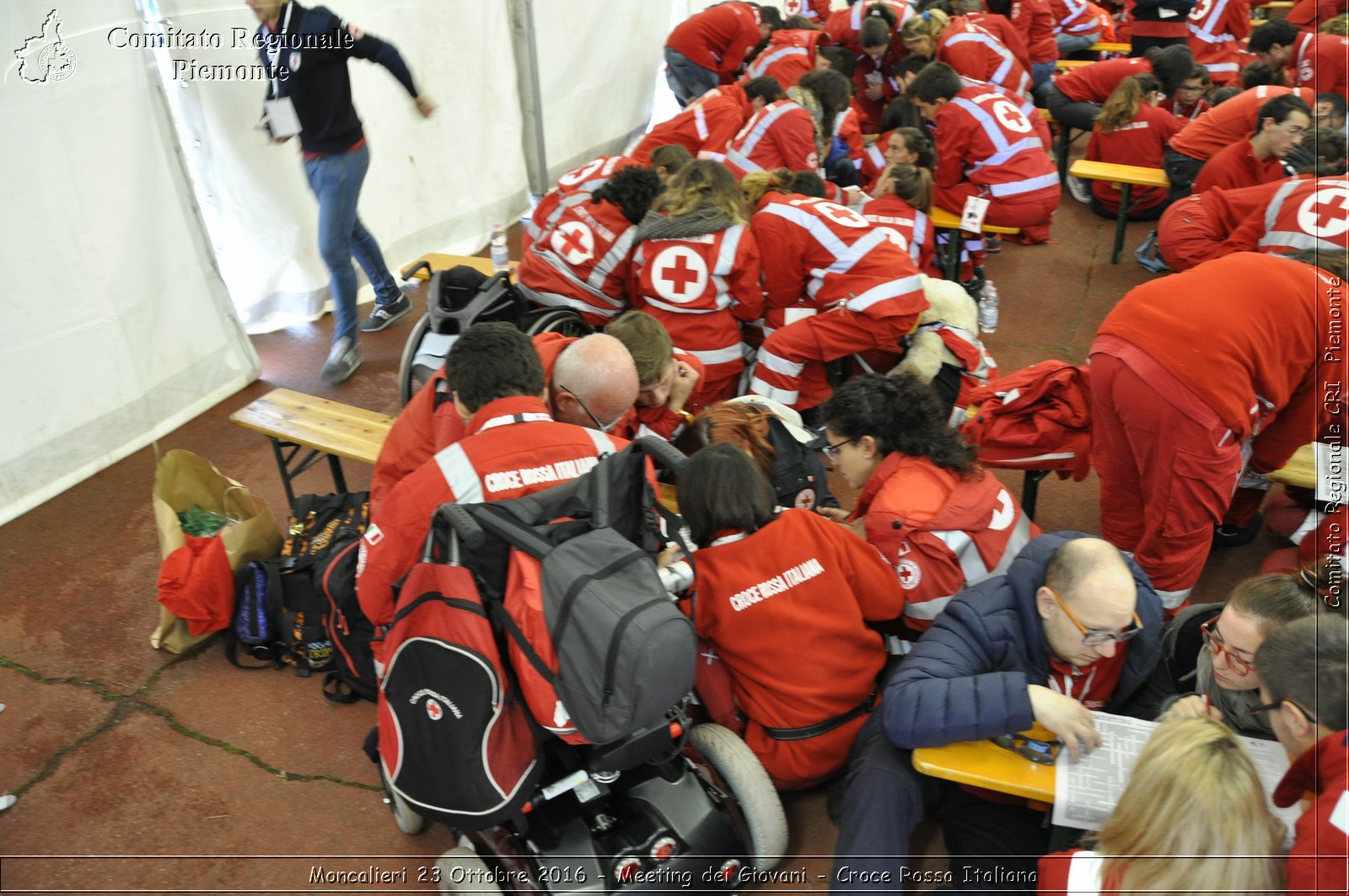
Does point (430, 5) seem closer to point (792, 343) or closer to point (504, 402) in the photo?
point (792, 343)

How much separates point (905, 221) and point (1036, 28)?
490 centimetres

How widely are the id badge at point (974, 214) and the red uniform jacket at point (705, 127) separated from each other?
1657mm

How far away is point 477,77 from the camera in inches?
234

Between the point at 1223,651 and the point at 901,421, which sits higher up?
the point at 901,421

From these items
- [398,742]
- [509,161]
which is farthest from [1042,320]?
[398,742]

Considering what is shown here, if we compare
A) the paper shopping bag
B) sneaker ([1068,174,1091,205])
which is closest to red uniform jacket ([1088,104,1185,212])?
sneaker ([1068,174,1091,205])

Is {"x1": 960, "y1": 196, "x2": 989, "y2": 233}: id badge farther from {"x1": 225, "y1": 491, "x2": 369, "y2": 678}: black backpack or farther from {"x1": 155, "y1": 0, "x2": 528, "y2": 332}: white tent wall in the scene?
{"x1": 225, "y1": 491, "x2": 369, "y2": 678}: black backpack

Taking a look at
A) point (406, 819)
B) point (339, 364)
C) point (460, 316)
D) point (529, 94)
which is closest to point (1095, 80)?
point (529, 94)

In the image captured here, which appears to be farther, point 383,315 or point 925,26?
point 925,26

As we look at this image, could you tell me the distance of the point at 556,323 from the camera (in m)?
3.72

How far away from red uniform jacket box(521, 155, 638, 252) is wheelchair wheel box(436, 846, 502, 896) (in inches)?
101

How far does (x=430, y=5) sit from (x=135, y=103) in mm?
1968

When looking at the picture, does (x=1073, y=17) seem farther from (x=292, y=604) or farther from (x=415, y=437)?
(x=292, y=604)

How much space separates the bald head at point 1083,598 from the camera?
7.03ft
